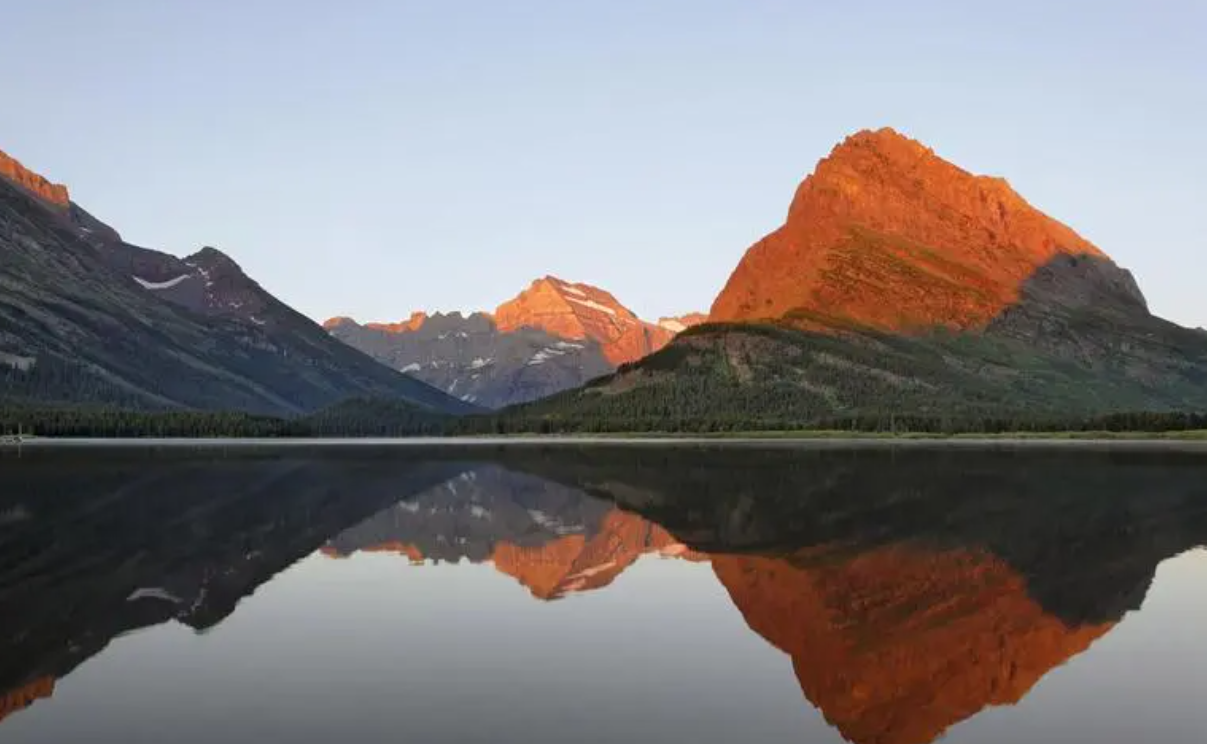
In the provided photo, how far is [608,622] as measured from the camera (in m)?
45.0

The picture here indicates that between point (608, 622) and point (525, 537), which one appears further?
point (525, 537)

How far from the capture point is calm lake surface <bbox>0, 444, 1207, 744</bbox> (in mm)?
30172

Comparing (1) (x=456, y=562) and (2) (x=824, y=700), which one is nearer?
(2) (x=824, y=700)

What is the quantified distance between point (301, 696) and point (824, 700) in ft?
48.5

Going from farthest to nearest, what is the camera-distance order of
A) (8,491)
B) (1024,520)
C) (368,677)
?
(8,491), (1024,520), (368,677)

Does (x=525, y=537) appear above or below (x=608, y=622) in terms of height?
above

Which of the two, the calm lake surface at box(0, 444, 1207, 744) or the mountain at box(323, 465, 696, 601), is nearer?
the calm lake surface at box(0, 444, 1207, 744)

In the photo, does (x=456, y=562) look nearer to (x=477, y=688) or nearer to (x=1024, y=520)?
(x=477, y=688)

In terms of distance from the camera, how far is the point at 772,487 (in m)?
116

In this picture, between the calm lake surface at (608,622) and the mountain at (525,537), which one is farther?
the mountain at (525,537)

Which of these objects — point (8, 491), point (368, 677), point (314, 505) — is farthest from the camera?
point (8, 491)

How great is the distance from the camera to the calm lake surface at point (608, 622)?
30.2 meters

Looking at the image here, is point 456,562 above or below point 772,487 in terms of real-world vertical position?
below

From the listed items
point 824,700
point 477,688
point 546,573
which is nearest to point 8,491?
point 546,573
